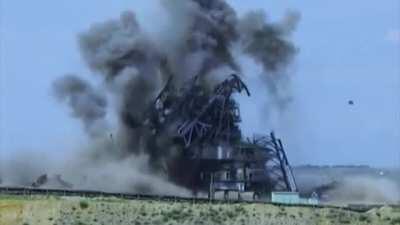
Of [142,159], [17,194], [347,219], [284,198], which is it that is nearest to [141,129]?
[142,159]

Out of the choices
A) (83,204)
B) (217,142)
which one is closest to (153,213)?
(83,204)

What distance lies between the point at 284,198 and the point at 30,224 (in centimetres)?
3915

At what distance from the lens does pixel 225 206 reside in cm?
7944

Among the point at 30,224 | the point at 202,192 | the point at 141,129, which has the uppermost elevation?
the point at 141,129

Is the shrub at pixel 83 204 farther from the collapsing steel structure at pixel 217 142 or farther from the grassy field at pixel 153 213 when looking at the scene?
the collapsing steel structure at pixel 217 142

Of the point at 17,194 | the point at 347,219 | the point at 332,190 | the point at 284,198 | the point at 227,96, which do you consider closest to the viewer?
the point at 347,219

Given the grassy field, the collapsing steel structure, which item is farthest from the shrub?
the collapsing steel structure

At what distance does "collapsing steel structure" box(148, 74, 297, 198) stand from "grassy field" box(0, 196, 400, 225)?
112ft

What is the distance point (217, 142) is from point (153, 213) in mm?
43699

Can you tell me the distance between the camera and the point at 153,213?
74.8 m

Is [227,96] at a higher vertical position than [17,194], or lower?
higher

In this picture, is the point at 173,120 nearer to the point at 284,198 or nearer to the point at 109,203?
the point at 284,198

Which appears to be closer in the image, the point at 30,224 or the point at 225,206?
the point at 30,224

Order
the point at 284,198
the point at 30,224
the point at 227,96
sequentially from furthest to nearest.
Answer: the point at 227,96 → the point at 284,198 → the point at 30,224
